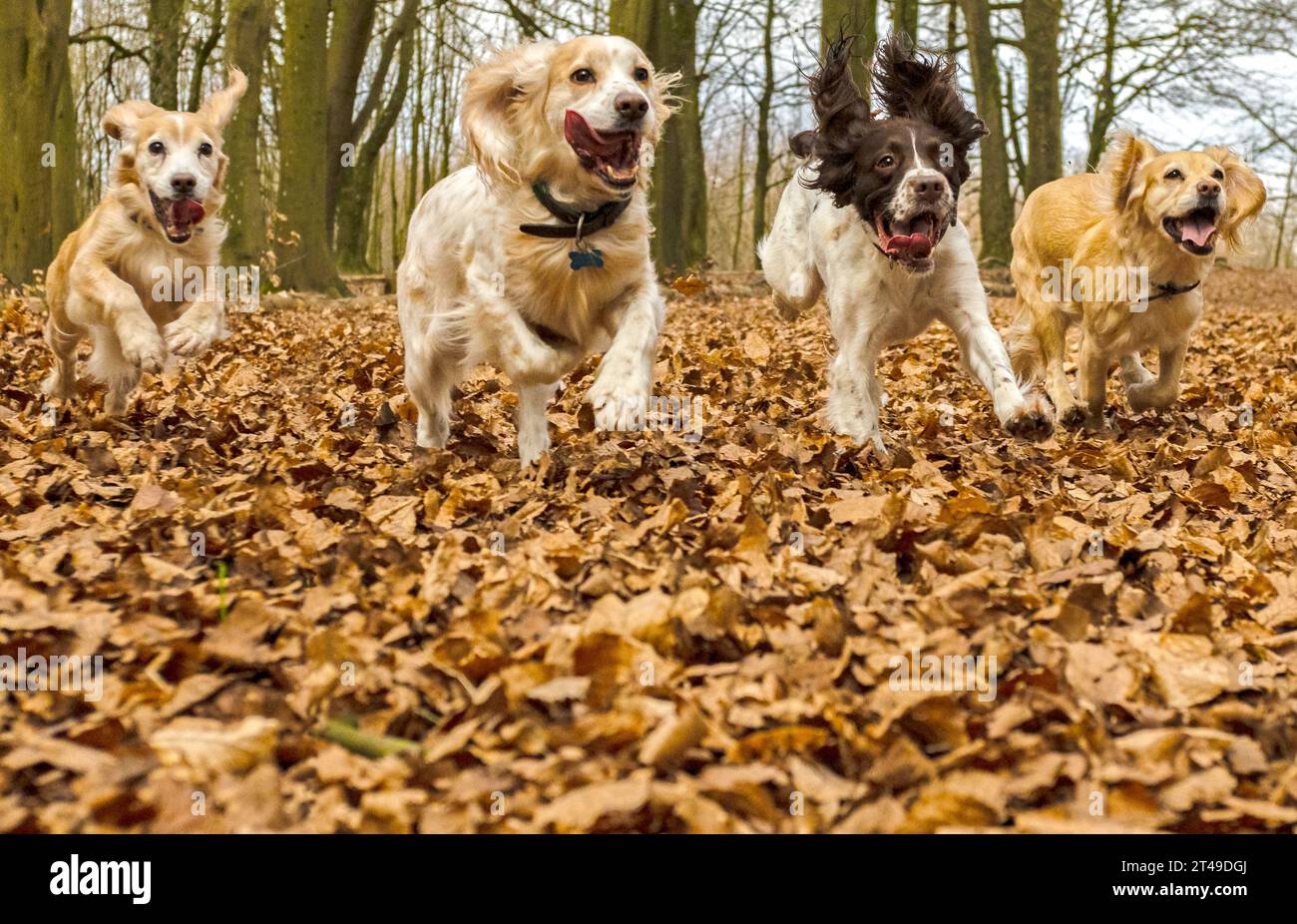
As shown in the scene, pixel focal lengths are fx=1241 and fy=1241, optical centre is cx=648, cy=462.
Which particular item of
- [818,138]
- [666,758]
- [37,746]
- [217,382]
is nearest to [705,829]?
[666,758]

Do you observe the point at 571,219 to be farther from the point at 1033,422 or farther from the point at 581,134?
the point at 1033,422

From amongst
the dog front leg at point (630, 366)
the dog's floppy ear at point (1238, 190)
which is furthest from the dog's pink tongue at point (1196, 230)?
the dog front leg at point (630, 366)

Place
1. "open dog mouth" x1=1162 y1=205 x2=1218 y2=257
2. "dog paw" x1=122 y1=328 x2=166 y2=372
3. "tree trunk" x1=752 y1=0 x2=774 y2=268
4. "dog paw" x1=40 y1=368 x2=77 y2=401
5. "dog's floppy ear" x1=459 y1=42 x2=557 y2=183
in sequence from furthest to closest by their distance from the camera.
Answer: "tree trunk" x1=752 y1=0 x2=774 y2=268, "dog paw" x1=40 y1=368 x2=77 y2=401, "open dog mouth" x1=1162 y1=205 x2=1218 y2=257, "dog paw" x1=122 y1=328 x2=166 y2=372, "dog's floppy ear" x1=459 y1=42 x2=557 y2=183

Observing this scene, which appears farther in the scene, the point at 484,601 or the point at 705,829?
the point at 484,601

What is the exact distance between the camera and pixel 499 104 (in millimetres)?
4809

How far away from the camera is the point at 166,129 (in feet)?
20.0

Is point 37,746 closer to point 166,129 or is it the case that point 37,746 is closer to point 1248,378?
point 166,129

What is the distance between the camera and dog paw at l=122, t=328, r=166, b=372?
18.6ft

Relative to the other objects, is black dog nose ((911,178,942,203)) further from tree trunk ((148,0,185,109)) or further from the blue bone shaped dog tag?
tree trunk ((148,0,185,109))

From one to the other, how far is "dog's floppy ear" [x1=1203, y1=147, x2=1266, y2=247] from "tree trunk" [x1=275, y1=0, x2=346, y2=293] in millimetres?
9789

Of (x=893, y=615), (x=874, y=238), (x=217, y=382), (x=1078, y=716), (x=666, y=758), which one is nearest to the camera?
(x=666, y=758)

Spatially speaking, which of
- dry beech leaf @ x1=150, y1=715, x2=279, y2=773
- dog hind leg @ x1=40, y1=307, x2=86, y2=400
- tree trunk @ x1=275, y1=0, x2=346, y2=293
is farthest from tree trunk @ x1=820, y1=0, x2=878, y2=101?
dry beech leaf @ x1=150, y1=715, x2=279, y2=773

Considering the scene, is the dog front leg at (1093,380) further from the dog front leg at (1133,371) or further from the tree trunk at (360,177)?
the tree trunk at (360,177)
